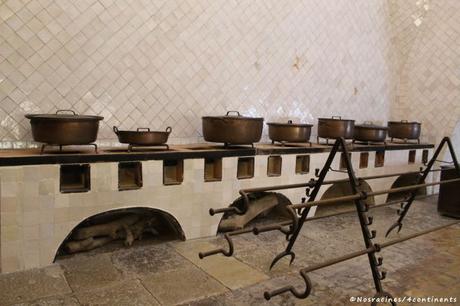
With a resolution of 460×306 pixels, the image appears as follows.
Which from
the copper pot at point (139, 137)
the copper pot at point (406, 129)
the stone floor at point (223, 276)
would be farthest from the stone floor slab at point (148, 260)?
the copper pot at point (406, 129)

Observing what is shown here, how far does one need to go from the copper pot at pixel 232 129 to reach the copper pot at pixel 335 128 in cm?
126

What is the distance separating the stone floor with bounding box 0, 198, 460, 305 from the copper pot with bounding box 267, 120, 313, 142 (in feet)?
3.57

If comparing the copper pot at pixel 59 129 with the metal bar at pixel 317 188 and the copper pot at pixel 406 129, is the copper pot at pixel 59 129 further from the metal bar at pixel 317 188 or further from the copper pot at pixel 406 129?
the copper pot at pixel 406 129

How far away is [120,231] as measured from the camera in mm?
3621

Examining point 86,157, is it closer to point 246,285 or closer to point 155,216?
point 155,216

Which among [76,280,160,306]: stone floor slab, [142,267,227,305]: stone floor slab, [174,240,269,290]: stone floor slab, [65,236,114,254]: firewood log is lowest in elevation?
[76,280,160,306]: stone floor slab

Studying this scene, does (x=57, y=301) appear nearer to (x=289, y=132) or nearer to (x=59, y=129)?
(x=59, y=129)

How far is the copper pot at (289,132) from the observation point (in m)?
4.25

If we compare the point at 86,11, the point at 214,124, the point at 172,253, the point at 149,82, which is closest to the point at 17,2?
the point at 86,11

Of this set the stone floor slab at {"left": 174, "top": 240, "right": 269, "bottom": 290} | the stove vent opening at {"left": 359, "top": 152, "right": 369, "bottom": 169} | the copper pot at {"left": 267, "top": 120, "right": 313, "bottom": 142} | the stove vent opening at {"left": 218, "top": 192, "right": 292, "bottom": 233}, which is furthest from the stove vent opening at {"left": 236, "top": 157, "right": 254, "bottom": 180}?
the stove vent opening at {"left": 359, "top": 152, "right": 369, "bottom": 169}

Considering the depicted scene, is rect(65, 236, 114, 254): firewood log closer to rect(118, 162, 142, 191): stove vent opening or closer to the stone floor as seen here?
the stone floor

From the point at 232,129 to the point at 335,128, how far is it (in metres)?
1.57

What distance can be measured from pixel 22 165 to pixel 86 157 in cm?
43

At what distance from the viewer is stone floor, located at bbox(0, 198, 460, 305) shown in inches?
99.7
